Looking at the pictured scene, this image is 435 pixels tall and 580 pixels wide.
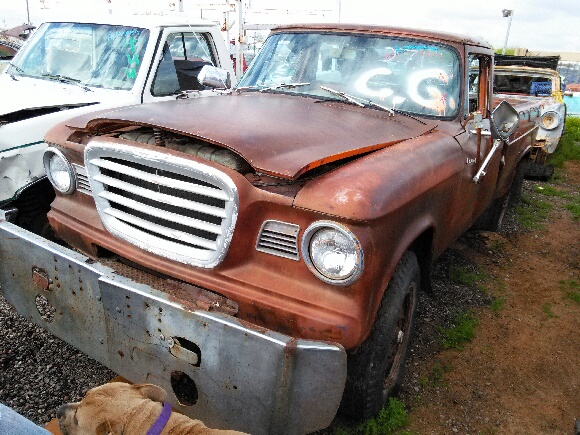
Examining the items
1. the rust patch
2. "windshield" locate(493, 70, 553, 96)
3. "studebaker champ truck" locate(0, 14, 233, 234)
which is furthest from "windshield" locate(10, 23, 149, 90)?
"windshield" locate(493, 70, 553, 96)

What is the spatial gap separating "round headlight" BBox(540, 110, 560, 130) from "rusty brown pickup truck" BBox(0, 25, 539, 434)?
5772mm

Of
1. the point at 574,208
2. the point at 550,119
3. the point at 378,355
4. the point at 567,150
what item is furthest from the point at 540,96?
the point at 378,355

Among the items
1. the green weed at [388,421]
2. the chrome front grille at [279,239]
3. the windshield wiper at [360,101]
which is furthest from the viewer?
the windshield wiper at [360,101]

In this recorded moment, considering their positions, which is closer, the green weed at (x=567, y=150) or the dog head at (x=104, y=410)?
the dog head at (x=104, y=410)

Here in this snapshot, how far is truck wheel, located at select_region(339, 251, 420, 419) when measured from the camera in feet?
8.29

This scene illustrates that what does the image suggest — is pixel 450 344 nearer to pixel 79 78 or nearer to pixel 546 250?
pixel 546 250

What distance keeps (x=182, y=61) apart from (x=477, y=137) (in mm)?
3215

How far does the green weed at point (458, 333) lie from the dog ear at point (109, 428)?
2.47m

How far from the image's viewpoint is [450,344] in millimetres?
3680

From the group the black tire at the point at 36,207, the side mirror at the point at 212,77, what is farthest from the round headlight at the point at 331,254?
the side mirror at the point at 212,77

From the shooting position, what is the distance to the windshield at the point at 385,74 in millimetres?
3496

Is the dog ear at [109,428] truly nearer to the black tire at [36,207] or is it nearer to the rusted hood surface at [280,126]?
the rusted hood surface at [280,126]

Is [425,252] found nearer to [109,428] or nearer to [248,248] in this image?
[248,248]

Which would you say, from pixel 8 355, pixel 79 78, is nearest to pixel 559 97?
pixel 79 78
